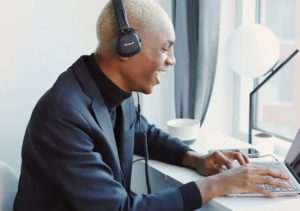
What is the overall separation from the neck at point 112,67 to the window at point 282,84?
0.87 metres

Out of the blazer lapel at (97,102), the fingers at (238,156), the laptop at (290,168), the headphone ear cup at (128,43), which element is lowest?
the laptop at (290,168)

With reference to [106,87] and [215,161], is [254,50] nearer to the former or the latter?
[215,161]

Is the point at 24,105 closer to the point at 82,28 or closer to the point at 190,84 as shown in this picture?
the point at 82,28

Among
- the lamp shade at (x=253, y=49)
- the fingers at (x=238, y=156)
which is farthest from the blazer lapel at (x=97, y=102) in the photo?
the lamp shade at (x=253, y=49)

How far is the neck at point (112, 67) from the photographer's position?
51.6 inches

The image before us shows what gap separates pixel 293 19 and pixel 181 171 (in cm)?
82

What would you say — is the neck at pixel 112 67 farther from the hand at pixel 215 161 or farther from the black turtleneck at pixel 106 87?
the hand at pixel 215 161

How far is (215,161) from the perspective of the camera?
1.47 meters

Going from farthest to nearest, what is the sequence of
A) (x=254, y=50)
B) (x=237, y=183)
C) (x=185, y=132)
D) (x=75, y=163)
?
1. (x=185, y=132)
2. (x=254, y=50)
3. (x=237, y=183)
4. (x=75, y=163)

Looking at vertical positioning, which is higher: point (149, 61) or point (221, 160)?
point (149, 61)

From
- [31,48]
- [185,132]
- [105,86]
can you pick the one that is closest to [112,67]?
[105,86]

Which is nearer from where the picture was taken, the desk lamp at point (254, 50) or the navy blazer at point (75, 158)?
the navy blazer at point (75, 158)

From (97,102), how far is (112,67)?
0.34 feet

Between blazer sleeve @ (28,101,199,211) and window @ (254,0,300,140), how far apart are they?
37.1 inches
